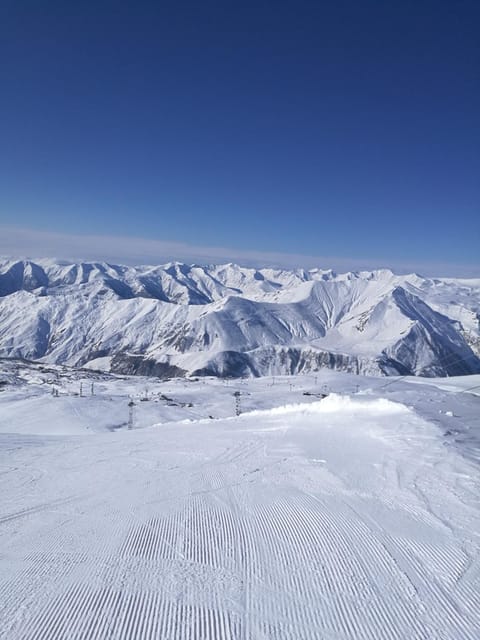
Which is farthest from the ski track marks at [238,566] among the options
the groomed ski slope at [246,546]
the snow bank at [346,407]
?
the snow bank at [346,407]

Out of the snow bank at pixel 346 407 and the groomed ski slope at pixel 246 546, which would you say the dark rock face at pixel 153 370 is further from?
the groomed ski slope at pixel 246 546

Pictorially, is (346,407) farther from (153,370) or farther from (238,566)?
(153,370)

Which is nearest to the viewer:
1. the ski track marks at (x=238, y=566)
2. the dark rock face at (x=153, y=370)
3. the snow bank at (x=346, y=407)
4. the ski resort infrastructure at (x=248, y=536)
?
the ski track marks at (x=238, y=566)

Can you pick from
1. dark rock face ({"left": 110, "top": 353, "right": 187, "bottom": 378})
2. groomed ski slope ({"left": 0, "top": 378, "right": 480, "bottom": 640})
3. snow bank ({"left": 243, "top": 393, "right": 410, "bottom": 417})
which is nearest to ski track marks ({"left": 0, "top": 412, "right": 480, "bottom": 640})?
groomed ski slope ({"left": 0, "top": 378, "right": 480, "bottom": 640})

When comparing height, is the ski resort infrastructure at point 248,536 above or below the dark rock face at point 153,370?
above

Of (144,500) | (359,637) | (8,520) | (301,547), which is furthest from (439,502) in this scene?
(8,520)

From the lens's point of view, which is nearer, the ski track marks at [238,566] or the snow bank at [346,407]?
the ski track marks at [238,566]

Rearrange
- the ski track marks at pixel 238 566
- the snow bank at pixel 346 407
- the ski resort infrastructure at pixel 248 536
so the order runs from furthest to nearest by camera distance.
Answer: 1. the snow bank at pixel 346 407
2. the ski resort infrastructure at pixel 248 536
3. the ski track marks at pixel 238 566

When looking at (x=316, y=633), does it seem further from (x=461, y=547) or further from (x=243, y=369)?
(x=243, y=369)
